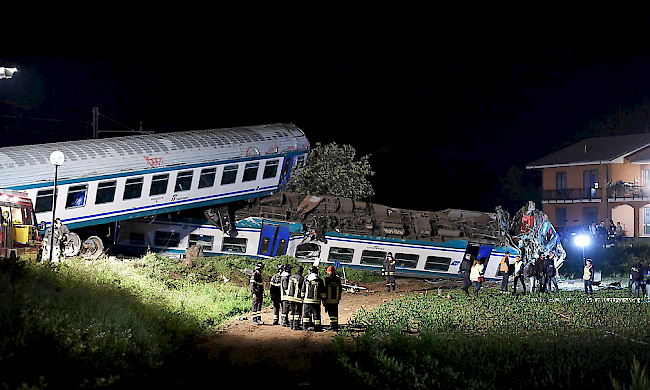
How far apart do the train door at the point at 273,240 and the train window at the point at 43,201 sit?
9.11m

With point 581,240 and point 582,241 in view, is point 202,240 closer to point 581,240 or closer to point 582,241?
point 582,241

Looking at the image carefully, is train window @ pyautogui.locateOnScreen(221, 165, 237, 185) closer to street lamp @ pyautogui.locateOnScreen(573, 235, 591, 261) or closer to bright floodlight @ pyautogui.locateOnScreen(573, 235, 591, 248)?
street lamp @ pyautogui.locateOnScreen(573, 235, 591, 261)

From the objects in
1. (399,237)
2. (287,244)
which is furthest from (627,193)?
(287,244)

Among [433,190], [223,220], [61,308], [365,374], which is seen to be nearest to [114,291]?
[61,308]

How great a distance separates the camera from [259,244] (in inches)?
1184

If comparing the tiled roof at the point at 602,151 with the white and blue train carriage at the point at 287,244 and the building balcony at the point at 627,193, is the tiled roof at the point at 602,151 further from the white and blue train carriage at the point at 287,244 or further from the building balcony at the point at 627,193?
the white and blue train carriage at the point at 287,244

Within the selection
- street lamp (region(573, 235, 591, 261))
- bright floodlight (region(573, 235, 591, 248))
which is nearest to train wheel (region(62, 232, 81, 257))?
street lamp (region(573, 235, 591, 261))

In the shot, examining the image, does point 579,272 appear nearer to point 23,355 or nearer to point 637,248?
point 637,248

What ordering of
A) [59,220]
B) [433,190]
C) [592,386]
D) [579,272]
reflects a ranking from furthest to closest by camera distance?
[433,190] < [579,272] < [59,220] < [592,386]

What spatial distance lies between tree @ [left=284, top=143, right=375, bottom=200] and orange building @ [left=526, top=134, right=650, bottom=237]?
14.9 m

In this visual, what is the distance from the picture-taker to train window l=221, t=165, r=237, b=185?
2962cm

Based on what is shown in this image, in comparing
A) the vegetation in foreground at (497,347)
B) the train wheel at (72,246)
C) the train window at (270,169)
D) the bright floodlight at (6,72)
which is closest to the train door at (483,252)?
the train window at (270,169)

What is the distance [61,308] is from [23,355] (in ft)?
7.85

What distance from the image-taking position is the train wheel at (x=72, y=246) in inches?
936
